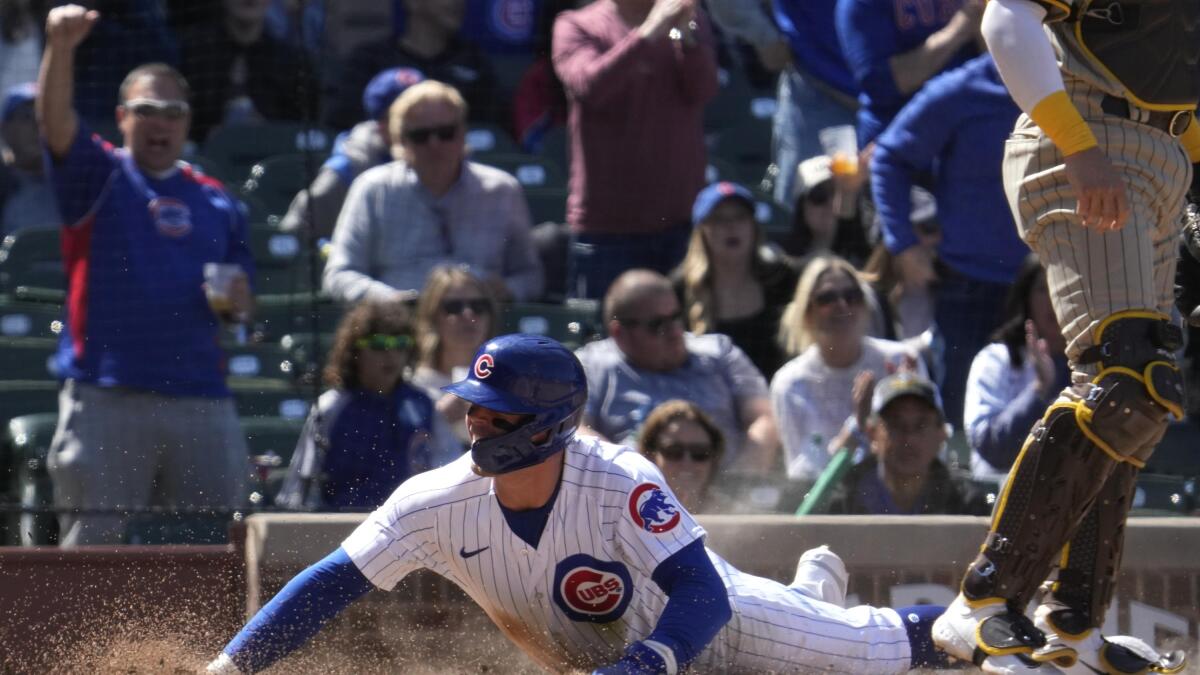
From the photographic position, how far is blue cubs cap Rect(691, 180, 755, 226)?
6426 millimetres

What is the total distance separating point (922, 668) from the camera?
4.72 m

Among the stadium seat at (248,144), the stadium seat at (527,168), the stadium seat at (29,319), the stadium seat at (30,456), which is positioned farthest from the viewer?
the stadium seat at (248,144)

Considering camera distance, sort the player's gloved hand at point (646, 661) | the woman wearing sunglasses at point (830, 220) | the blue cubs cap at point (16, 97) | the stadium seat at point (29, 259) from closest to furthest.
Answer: the player's gloved hand at point (646, 661) < the woman wearing sunglasses at point (830, 220) < the stadium seat at point (29, 259) < the blue cubs cap at point (16, 97)

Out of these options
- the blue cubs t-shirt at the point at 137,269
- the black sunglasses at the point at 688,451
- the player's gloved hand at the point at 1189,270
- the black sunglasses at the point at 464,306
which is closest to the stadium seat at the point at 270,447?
the blue cubs t-shirt at the point at 137,269

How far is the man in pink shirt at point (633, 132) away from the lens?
6.63 m

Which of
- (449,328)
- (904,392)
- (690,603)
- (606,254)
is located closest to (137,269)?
(449,328)

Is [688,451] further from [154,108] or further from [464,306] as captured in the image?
[154,108]

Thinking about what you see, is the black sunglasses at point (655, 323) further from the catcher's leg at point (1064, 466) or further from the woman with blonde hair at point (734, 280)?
the catcher's leg at point (1064, 466)

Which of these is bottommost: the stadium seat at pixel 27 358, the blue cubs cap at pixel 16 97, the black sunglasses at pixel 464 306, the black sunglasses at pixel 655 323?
the stadium seat at pixel 27 358

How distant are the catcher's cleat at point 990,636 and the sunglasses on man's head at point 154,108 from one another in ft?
11.7

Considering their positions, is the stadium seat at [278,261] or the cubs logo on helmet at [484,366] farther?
the stadium seat at [278,261]

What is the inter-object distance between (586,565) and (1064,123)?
1515 millimetres

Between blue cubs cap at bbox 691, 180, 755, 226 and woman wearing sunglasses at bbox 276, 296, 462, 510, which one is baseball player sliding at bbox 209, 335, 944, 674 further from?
blue cubs cap at bbox 691, 180, 755, 226

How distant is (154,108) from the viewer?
20.5 ft
